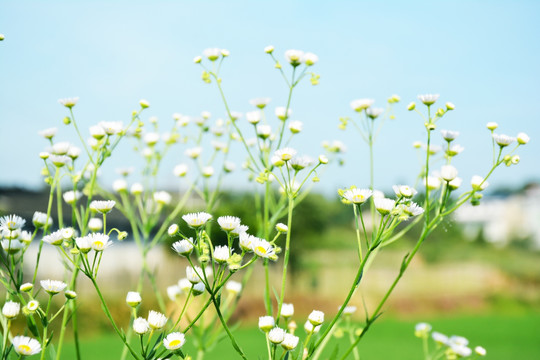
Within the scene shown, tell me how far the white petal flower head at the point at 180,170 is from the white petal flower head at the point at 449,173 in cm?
125

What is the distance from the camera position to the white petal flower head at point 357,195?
4.29 feet

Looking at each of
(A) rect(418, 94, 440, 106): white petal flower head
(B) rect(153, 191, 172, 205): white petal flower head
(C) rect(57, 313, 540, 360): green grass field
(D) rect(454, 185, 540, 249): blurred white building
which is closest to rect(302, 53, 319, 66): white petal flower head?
(A) rect(418, 94, 440, 106): white petal flower head

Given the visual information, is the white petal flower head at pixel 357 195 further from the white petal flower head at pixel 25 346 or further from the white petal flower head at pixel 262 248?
the white petal flower head at pixel 25 346

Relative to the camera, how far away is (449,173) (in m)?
1.50

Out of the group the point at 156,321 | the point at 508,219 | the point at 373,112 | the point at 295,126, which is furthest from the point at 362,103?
the point at 508,219

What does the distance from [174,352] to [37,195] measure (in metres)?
22.6

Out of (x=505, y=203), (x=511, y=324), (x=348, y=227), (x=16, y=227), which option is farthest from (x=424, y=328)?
(x=505, y=203)

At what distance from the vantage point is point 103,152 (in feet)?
5.63

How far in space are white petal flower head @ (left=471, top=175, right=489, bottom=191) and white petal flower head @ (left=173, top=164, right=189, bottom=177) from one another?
1.29 metres

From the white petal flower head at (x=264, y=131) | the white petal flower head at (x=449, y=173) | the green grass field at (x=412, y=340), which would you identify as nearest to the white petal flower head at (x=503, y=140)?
the white petal flower head at (x=449, y=173)

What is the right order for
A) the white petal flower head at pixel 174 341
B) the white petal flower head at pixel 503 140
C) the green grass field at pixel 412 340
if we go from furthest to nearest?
the green grass field at pixel 412 340 → the white petal flower head at pixel 503 140 → the white petal flower head at pixel 174 341

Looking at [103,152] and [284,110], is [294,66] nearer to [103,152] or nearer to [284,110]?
[284,110]

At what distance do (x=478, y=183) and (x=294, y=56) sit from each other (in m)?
0.78

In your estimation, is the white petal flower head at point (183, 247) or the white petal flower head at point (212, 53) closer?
the white petal flower head at point (183, 247)
